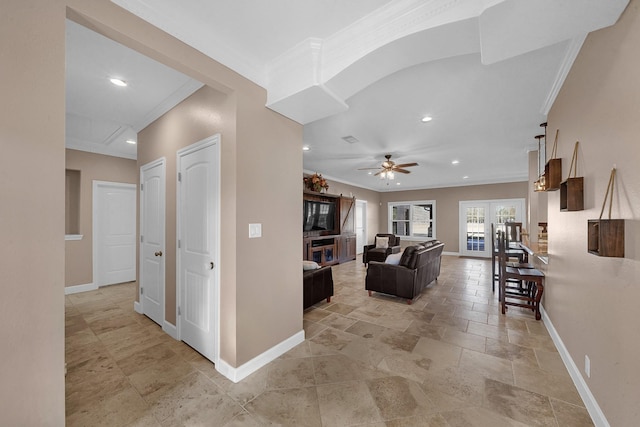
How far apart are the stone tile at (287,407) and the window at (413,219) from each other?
8.56 metres

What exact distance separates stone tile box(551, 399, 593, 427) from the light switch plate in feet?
8.11

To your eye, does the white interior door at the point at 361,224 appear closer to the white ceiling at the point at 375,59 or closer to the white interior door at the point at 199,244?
the white ceiling at the point at 375,59

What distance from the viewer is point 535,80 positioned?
2412 mm

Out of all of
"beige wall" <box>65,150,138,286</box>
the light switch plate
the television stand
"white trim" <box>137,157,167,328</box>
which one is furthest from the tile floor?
the television stand

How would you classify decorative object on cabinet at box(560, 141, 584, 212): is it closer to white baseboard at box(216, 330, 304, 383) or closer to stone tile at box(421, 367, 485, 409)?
stone tile at box(421, 367, 485, 409)

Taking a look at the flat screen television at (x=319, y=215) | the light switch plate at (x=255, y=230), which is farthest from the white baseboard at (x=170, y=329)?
the flat screen television at (x=319, y=215)

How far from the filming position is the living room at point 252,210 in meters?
1.10

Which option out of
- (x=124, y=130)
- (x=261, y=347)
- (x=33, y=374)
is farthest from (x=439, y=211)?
(x=33, y=374)

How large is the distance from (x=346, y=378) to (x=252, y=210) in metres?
1.61

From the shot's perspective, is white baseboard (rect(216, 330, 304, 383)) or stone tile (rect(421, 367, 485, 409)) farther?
white baseboard (rect(216, 330, 304, 383))

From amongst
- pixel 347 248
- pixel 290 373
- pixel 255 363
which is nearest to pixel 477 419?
pixel 290 373

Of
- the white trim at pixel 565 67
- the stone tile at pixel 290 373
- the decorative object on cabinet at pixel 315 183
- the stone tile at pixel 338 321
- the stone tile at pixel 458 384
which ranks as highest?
the white trim at pixel 565 67

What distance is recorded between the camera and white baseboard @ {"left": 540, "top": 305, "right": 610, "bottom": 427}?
154cm

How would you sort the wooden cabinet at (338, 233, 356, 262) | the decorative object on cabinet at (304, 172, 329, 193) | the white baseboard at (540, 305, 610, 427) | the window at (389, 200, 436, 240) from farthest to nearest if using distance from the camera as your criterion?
the window at (389, 200, 436, 240)
the wooden cabinet at (338, 233, 356, 262)
the decorative object on cabinet at (304, 172, 329, 193)
the white baseboard at (540, 305, 610, 427)
